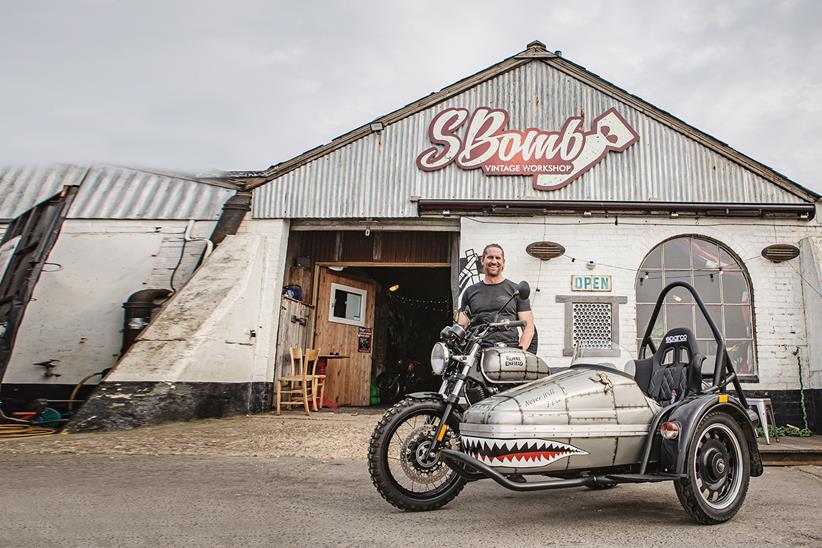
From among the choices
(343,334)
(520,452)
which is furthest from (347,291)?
(520,452)

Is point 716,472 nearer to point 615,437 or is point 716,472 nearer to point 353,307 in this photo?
point 615,437

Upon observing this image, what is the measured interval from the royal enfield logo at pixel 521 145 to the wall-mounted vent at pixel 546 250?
1.06 meters

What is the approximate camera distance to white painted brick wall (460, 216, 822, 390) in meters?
9.66

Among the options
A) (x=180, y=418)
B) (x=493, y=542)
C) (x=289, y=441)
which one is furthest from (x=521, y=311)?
(x=180, y=418)

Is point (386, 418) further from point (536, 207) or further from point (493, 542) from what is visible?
point (536, 207)

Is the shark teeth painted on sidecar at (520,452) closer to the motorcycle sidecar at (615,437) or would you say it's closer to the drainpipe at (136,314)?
the motorcycle sidecar at (615,437)

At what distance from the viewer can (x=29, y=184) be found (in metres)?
12.6

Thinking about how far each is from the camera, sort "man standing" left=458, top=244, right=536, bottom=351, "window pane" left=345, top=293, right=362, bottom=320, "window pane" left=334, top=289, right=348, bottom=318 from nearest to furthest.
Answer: "man standing" left=458, top=244, right=536, bottom=351 → "window pane" left=334, top=289, right=348, bottom=318 → "window pane" left=345, top=293, right=362, bottom=320

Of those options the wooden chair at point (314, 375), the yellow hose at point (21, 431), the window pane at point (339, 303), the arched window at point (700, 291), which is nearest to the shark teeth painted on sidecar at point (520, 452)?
the yellow hose at point (21, 431)

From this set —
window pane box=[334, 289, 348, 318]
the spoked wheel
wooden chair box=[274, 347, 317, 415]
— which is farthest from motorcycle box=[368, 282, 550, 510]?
window pane box=[334, 289, 348, 318]

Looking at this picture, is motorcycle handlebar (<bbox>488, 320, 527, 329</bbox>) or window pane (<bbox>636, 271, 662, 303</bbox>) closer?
motorcycle handlebar (<bbox>488, 320, 527, 329</bbox>)

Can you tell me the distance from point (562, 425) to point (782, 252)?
27.5 ft

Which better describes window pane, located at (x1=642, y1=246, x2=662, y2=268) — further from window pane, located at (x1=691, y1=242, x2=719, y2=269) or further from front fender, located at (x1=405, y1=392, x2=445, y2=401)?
front fender, located at (x1=405, y1=392, x2=445, y2=401)

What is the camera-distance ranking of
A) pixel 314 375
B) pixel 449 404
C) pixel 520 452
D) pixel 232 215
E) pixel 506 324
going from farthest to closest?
pixel 232 215
pixel 314 375
pixel 506 324
pixel 449 404
pixel 520 452
